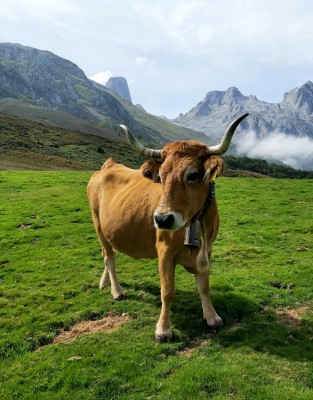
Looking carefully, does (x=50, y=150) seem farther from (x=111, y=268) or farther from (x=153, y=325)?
(x=153, y=325)

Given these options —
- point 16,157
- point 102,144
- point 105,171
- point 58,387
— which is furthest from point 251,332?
point 102,144

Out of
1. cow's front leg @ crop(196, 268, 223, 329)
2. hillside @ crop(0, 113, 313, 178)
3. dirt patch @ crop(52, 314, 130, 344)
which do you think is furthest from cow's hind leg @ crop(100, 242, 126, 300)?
hillside @ crop(0, 113, 313, 178)

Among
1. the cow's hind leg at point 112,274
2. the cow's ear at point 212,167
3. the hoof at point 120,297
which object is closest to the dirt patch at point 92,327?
the hoof at point 120,297

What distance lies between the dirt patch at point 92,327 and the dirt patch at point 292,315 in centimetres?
374

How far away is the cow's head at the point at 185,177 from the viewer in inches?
297

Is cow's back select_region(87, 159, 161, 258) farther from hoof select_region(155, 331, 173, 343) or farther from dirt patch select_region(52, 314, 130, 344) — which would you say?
hoof select_region(155, 331, 173, 343)

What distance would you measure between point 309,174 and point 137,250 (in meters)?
200

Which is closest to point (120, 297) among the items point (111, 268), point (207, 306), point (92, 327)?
point (111, 268)

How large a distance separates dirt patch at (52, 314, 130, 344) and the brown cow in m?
1.13

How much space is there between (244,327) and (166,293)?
1.98 m

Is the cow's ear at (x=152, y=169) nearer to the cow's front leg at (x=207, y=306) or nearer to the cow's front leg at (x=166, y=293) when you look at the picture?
the cow's front leg at (x=166, y=293)

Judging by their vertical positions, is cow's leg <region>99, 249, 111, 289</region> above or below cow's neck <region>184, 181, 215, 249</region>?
below

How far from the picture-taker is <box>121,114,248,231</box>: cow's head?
7543mm

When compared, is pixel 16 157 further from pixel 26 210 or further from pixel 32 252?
pixel 32 252
